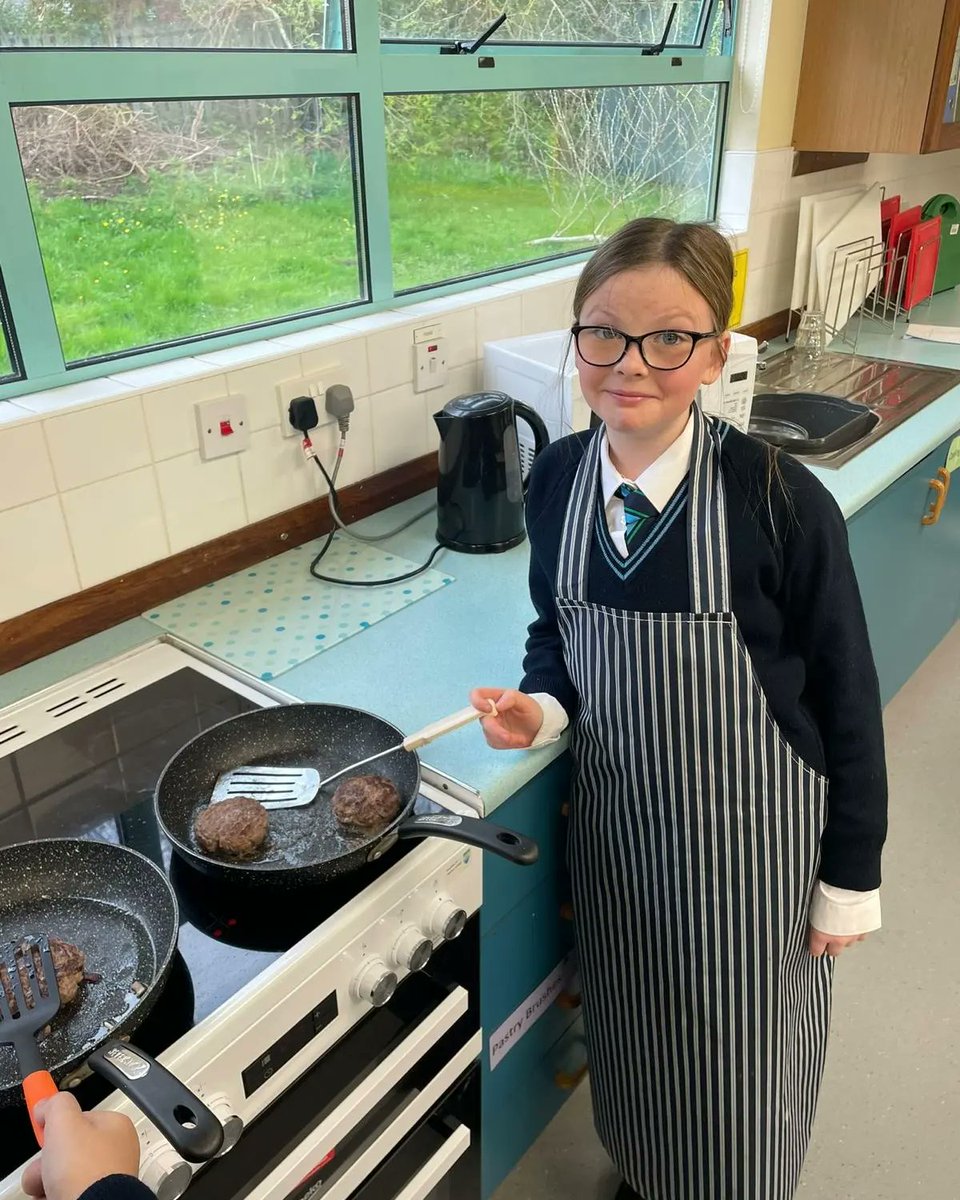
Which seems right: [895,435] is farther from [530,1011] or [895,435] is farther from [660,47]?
[530,1011]

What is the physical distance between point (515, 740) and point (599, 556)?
0.22 metres

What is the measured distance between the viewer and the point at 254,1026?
2.63 ft

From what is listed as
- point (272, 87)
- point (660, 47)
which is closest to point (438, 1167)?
point (272, 87)

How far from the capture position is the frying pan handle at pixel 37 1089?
0.65m

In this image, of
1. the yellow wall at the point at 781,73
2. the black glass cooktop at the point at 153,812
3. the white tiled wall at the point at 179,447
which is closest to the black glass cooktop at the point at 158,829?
the black glass cooktop at the point at 153,812

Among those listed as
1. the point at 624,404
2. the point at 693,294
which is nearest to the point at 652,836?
the point at 624,404

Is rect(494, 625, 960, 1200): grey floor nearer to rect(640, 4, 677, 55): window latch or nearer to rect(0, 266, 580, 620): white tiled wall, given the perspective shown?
rect(0, 266, 580, 620): white tiled wall

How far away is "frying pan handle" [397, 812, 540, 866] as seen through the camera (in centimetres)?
85

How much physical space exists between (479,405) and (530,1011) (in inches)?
34.1

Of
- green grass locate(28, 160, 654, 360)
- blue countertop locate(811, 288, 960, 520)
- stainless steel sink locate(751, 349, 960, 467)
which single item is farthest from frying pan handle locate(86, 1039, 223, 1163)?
stainless steel sink locate(751, 349, 960, 467)

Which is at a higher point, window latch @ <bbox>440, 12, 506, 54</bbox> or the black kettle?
window latch @ <bbox>440, 12, 506, 54</bbox>

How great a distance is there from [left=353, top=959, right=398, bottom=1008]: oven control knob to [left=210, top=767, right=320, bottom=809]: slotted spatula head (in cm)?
19

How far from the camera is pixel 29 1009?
735mm

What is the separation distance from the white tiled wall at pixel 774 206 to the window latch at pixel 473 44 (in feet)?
2.94
